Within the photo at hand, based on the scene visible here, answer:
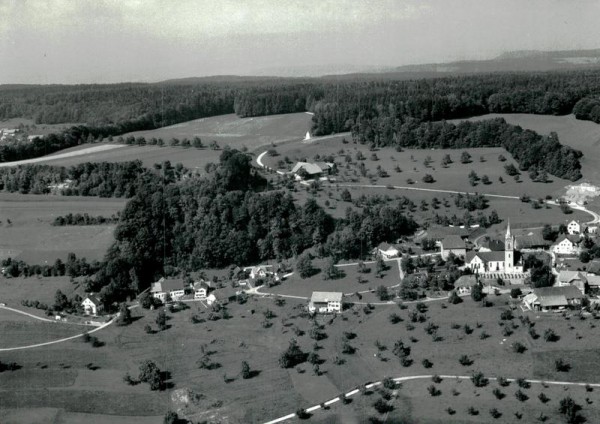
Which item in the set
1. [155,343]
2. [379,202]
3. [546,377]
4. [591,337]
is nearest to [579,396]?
[546,377]

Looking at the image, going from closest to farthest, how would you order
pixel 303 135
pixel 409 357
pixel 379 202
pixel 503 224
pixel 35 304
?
1. pixel 409 357
2. pixel 35 304
3. pixel 503 224
4. pixel 379 202
5. pixel 303 135

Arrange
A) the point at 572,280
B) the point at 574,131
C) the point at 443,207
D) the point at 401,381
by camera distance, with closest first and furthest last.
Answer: the point at 401,381, the point at 572,280, the point at 443,207, the point at 574,131

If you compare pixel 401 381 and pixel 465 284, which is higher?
pixel 465 284

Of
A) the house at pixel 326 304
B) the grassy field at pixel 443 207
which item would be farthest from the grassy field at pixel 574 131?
the house at pixel 326 304

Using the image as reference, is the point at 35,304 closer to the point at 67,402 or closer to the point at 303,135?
the point at 67,402

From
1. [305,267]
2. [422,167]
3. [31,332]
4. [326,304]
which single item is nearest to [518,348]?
[326,304]

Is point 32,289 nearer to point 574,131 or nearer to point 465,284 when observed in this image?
point 465,284
